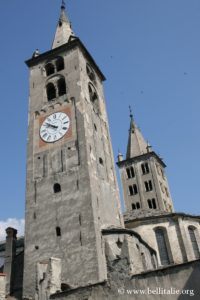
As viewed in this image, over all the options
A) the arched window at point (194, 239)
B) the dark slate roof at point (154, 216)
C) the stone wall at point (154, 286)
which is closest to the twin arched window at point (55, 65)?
the dark slate roof at point (154, 216)

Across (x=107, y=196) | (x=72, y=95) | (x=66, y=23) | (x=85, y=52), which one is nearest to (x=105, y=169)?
(x=107, y=196)

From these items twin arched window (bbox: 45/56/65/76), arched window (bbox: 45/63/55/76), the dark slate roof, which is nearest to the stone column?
the dark slate roof

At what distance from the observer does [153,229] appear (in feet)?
108

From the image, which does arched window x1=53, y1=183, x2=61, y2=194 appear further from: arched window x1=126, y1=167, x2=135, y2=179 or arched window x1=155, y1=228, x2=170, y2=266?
arched window x1=126, y1=167, x2=135, y2=179

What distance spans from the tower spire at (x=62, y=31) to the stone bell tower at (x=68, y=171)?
2.28 ft

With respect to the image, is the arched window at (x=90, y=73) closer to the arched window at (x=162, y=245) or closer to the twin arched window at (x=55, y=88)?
the twin arched window at (x=55, y=88)

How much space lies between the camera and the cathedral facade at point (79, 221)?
18562 mm

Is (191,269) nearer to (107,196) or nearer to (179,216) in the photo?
(107,196)

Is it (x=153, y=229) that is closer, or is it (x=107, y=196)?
(x=107, y=196)

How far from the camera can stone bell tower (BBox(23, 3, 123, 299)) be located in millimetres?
23734

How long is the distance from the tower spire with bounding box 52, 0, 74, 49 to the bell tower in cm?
2438

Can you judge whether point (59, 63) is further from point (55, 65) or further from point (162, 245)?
point (162, 245)

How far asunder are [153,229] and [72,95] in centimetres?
1387

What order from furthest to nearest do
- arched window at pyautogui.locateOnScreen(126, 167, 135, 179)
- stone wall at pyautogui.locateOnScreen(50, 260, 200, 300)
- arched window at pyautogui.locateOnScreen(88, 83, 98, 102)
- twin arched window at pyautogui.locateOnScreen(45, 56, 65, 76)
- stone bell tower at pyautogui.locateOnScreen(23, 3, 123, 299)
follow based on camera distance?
arched window at pyautogui.locateOnScreen(126, 167, 135, 179) → twin arched window at pyautogui.locateOnScreen(45, 56, 65, 76) → arched window at pyautogui.locateOnScreen(88, 83, 98, 102) → stone bell tower at pyautogui.locateOnScreen(23, 3, 123, 299) → stone wall at pyautogui.locateOnScreen(50, 260, 200, 300)
